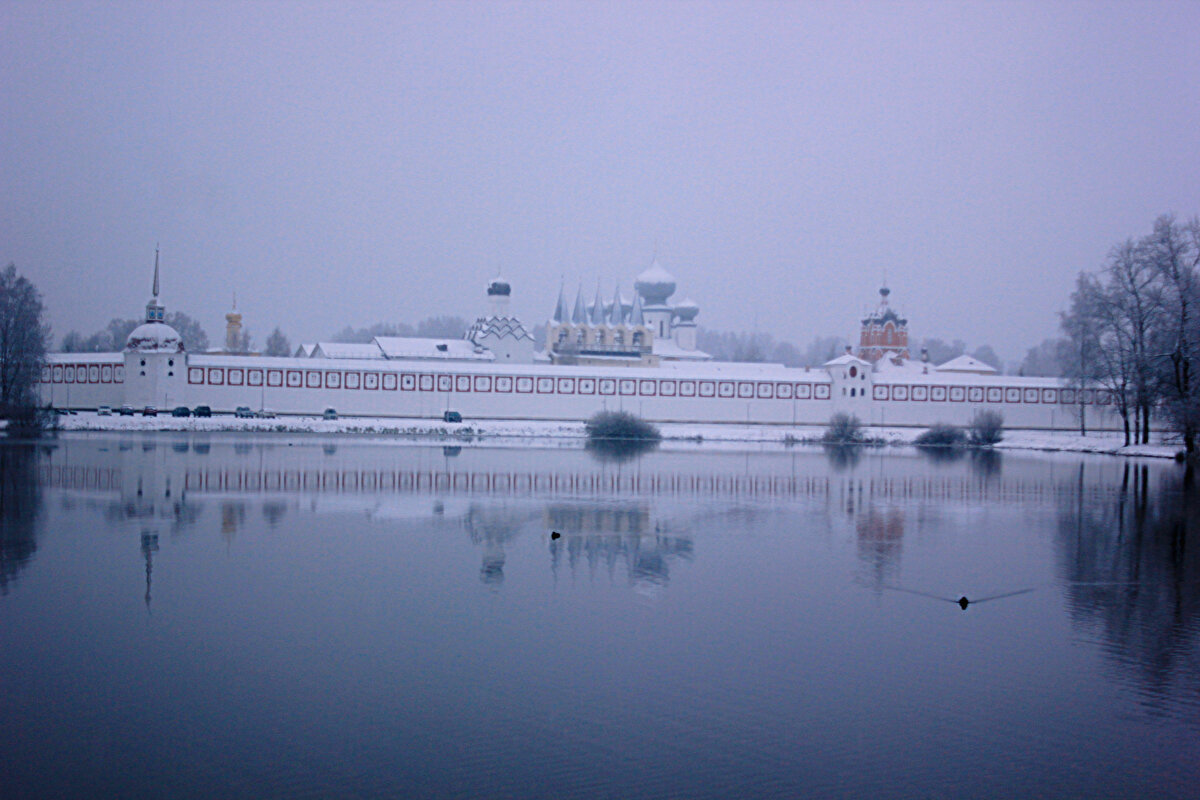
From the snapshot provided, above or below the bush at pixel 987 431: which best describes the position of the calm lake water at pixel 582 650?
below

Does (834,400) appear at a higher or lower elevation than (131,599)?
higher

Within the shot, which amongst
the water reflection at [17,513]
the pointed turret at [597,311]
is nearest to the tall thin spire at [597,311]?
the pointed turret at [597,311]

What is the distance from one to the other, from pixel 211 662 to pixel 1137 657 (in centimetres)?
769

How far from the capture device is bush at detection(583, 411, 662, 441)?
41.3 metres

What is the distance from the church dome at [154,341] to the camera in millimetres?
43281

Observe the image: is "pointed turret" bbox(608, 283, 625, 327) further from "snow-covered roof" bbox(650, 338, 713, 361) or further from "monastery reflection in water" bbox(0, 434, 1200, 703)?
"monastery reflection in water" bbox(0, 434, 1200, 703)

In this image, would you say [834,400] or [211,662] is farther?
[834,400]

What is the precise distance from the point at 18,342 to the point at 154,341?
5.82 m

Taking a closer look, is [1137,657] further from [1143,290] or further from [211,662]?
[1143,290]

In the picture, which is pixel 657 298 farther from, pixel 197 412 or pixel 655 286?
pixel 197 412

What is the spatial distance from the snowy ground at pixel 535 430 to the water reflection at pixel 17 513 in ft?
46.4

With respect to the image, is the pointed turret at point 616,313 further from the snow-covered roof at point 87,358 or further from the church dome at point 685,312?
the snow-covered roof at point 87,358

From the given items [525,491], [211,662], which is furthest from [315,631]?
[525,491]

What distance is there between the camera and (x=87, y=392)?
148 ft
